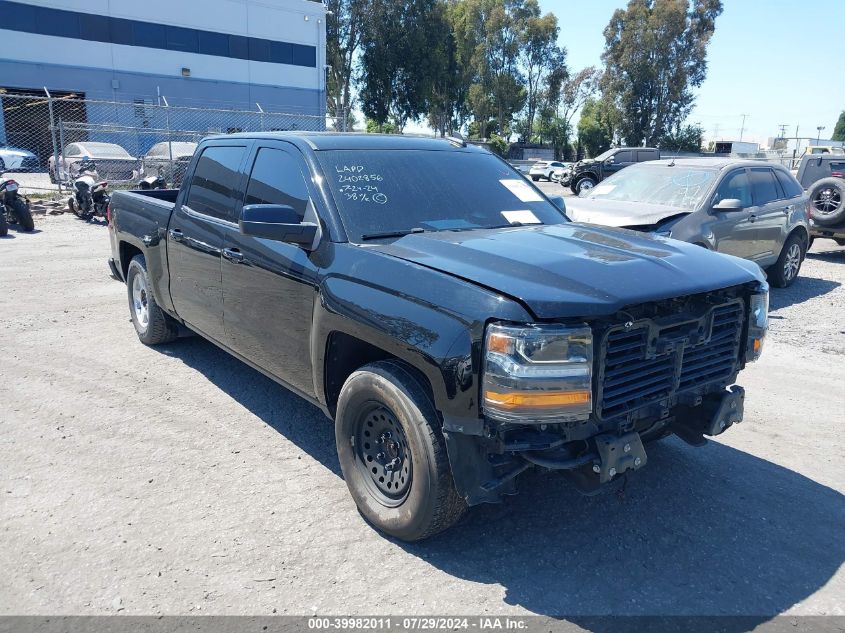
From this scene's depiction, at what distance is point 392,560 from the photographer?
3148mm

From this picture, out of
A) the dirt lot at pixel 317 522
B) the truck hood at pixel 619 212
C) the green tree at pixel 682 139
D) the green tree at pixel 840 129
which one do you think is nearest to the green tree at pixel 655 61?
the green tree at pixel 682 139

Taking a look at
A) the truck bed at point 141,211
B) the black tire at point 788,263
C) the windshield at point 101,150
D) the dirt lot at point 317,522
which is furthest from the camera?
the windshield at point 101,150

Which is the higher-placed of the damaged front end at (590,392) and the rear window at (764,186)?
the rear window at (764,186)

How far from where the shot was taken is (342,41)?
4872 cm

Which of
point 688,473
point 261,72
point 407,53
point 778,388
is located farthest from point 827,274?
point 407,53

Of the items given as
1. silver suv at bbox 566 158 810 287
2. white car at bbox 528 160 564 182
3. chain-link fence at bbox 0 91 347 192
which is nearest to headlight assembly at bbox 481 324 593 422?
silver suv at bbox 566 158 810 287

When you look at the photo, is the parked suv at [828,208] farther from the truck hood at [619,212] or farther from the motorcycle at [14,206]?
the motorcycle at [14,206]

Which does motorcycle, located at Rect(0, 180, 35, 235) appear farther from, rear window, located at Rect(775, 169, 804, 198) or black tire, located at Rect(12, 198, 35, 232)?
rear window, located at Rect(775, 169, 804, 198)

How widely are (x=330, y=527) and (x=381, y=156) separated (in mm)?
2204

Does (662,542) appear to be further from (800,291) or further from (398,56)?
(398,56)

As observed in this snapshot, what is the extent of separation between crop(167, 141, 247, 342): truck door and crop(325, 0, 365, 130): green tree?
4387 centimetres

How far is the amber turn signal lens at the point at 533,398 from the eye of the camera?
2.65 metres

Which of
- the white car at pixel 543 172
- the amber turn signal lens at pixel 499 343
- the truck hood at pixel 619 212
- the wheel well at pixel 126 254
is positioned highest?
the amber turn signal lens at pixel 499 343

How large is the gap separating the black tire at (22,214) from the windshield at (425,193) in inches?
467
